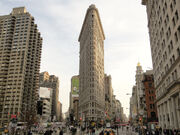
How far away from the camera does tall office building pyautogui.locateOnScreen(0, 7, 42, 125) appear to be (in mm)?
109875

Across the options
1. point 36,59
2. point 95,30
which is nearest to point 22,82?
point 36,59

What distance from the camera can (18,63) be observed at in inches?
4700

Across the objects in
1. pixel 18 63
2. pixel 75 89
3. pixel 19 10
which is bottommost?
pixel 75 89

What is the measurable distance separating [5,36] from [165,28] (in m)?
112

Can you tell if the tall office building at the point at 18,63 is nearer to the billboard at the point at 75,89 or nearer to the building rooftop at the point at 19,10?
the building rooftop at the point at 19,10

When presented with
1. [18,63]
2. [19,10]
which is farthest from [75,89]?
[19,10]

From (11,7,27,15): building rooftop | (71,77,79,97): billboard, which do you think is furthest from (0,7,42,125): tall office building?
(71,77,79,97): billboard

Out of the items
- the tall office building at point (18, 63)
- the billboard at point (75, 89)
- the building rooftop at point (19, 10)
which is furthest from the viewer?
the billboard at point (75, 89)

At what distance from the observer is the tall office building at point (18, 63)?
109875 millimetres

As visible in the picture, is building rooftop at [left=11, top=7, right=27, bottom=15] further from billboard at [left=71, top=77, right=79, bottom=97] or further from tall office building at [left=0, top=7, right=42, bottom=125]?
billboard at [left=71, top=77, right=79, bottom=97]

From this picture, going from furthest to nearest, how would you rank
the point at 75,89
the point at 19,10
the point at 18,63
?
1. the point at 75,89
2. the point at 19,10
3. the point at 18,63

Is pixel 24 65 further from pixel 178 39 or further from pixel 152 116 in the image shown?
pixel 178 39

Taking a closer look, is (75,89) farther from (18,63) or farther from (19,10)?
(19,10)

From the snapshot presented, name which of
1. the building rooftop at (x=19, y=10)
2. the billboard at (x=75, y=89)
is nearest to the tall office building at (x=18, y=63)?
the building rooftop at (x=19, y=10)
